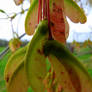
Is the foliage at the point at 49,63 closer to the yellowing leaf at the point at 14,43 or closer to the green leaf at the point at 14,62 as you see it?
the green leaf at the point at 14,62

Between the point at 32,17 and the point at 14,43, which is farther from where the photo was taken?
the point at 14,43

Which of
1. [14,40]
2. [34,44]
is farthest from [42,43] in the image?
[14,40]

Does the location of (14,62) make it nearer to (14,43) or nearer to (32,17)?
(32,17)

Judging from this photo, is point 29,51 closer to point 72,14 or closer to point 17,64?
Result: point 17,64

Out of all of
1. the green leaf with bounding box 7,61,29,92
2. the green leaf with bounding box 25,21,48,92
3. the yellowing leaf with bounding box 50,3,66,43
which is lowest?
the green leaf with bounding box 7,61,29,92

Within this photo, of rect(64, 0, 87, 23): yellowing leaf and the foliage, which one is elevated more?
rect(64, 0, 87, 23): yellowing leaf

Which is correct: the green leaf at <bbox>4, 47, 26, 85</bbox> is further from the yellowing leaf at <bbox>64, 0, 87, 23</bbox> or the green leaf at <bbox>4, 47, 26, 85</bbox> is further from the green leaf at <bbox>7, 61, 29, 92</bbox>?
the yellowing leaf at <bbox>64, 0, 87, 23</bbox>

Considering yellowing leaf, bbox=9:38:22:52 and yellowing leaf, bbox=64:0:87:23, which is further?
yellowing leaf, bbox=9:38:22:52

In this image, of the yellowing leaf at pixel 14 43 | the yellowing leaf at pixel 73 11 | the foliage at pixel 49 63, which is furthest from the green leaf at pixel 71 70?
the yellowing leaf at pixel 14 43

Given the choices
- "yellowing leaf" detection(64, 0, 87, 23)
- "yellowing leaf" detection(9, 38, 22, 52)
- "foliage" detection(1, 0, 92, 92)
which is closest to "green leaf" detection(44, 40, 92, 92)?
"foliage" detection(1, 0, 92, 92)

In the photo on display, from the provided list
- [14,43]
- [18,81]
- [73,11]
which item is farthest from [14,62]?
[14,43]

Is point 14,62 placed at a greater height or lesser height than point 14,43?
greater
